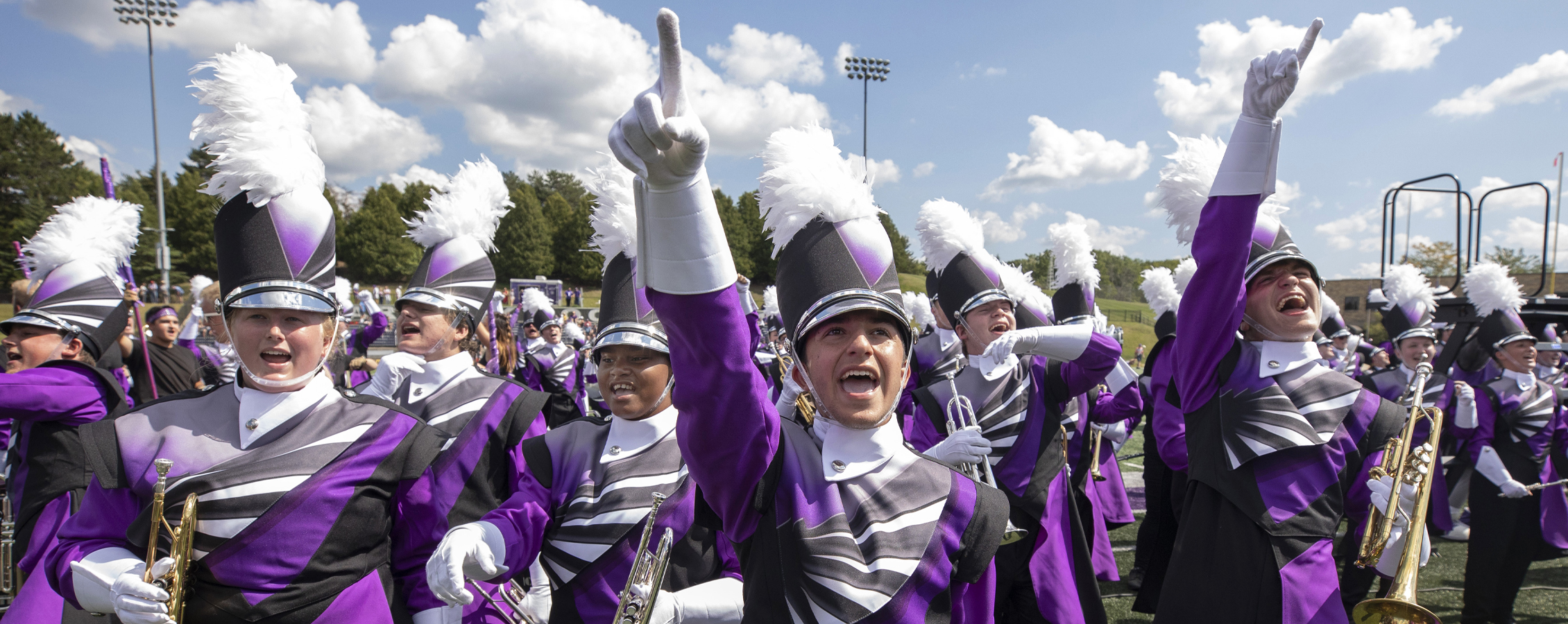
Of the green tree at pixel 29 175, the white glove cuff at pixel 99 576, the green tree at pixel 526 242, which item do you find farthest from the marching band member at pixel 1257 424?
the green tree at pixel 29 175

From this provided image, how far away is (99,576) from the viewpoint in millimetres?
2096

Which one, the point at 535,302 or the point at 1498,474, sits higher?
the point at 535,302

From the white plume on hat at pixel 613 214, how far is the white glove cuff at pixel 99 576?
1861 mm

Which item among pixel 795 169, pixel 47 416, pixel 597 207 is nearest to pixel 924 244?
pixel 597 207

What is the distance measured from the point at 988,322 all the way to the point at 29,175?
5812 centimetres

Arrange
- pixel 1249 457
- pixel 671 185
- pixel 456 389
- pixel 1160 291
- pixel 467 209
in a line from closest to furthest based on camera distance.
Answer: pixel 671 185, pixel 1249 457, pixel 456 389, pixel 467 209, pixel 1160 291

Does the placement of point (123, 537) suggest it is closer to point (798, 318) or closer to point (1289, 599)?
point (798, 318)

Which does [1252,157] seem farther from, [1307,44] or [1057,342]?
[1057,342]

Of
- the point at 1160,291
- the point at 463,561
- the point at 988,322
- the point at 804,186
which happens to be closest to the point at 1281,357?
the point at 988,322

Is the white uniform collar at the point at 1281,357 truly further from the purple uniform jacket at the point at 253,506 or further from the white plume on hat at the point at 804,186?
the purple uniform jacket at the point at 253,506

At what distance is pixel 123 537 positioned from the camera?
89.0 inches

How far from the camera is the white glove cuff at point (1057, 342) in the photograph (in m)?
3.48

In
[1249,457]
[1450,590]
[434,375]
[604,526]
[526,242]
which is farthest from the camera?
[526,242]

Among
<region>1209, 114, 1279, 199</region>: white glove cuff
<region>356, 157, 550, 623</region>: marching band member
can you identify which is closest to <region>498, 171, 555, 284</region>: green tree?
<region>356, 157, 550, 623</region>: marching band member
